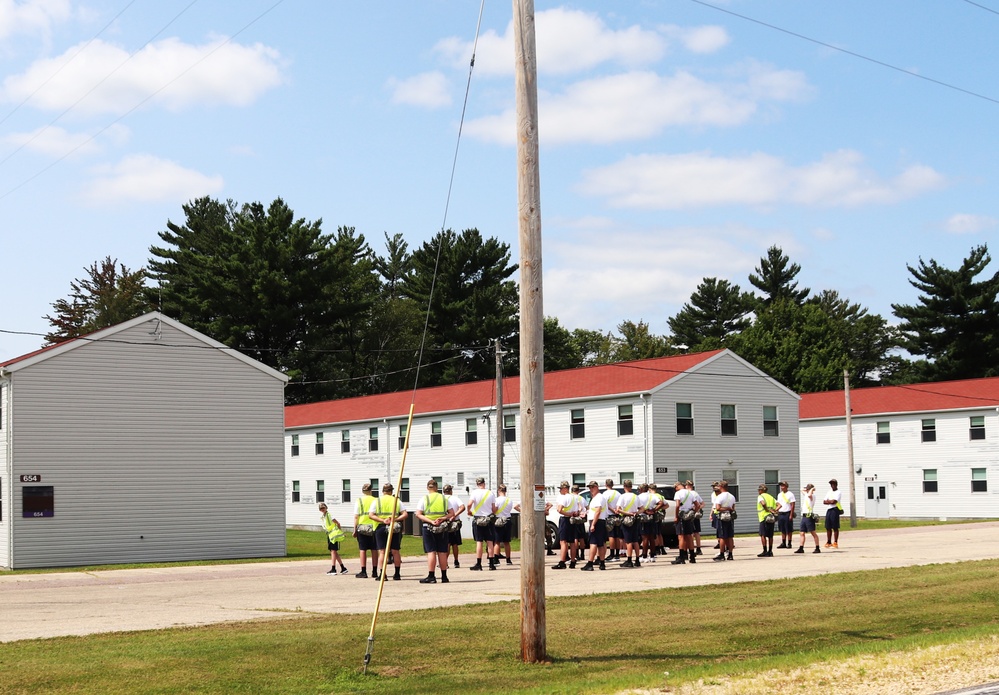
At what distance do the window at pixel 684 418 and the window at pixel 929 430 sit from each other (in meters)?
17.5

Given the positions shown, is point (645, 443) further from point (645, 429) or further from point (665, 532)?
point (665, 532)

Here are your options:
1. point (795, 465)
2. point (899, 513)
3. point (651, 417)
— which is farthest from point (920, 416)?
point (651, 417)

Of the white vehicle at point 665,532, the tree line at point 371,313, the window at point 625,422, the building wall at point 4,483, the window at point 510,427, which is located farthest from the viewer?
the tree line at point 371,313

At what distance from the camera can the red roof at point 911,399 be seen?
5600cm

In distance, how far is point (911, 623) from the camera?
1406 centimetres

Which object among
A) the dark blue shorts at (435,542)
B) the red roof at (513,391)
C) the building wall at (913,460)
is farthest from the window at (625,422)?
the dark blue shorts at (435,542)

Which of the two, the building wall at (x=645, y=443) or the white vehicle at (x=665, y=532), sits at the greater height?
the building wall at (x=645, y=443)

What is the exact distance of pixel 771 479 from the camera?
159 feet

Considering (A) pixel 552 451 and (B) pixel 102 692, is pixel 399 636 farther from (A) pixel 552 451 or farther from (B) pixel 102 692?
(A) pixel 552 451

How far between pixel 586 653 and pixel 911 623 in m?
4.62

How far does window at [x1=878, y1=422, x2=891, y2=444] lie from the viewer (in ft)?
193

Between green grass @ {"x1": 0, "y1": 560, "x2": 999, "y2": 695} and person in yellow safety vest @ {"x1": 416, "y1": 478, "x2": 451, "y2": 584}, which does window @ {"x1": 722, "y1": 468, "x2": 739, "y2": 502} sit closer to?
person in yellow safety vest @ {"x1": 416, "y1": 478, "x2": 451, "y2": 584}

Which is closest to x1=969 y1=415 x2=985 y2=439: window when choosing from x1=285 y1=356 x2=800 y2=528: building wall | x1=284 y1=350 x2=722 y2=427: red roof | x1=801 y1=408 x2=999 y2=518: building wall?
x1=801 y1=408 x2=999 y2=518: building wall

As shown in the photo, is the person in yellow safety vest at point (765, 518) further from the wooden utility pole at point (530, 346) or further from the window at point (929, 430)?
the window at point (929, 430)
